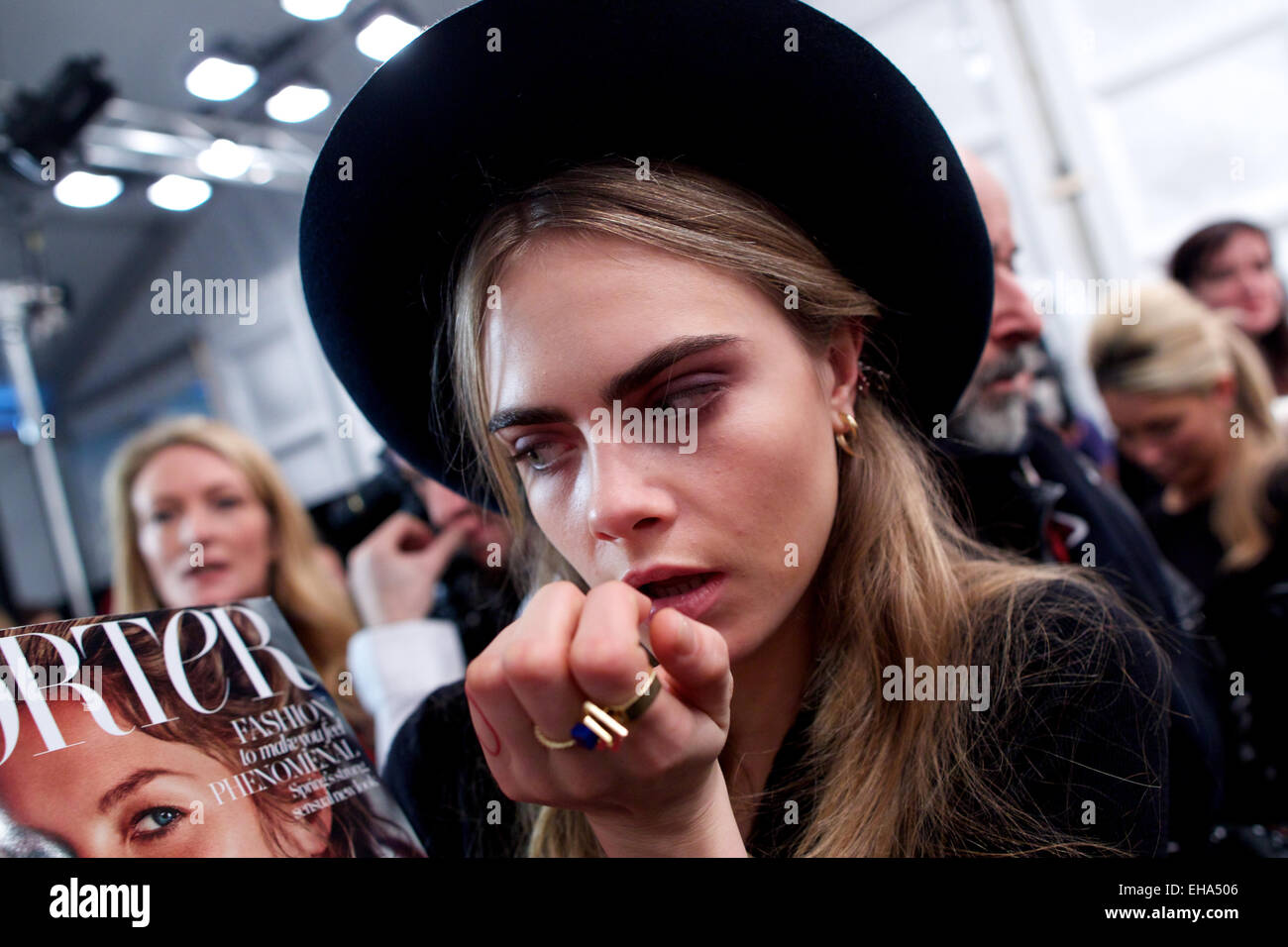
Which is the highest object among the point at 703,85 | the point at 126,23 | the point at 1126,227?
the point at 1126,227

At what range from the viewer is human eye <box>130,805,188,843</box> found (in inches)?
21.8

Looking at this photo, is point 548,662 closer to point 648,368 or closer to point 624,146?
point 648,368

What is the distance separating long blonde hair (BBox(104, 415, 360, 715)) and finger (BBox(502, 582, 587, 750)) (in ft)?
3.19

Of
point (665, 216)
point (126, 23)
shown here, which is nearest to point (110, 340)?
point (126, 23)

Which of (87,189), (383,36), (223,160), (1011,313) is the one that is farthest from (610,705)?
(223,160)

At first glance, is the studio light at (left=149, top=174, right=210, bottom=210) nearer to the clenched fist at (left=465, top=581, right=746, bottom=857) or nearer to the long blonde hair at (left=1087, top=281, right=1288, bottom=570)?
the clenched fist at (left=465, top=581, right=746, bottom=857)

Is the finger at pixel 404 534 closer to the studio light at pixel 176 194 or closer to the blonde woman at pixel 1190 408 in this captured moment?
the studio light at pixel 176 194

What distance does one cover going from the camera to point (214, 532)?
139 centimetres

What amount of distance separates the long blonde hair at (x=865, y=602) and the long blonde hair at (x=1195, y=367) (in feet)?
3.23

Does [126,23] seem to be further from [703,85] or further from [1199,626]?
[1199,626]

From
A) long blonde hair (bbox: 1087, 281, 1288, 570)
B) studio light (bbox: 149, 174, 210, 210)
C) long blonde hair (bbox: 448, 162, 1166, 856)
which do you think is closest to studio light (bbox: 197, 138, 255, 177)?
studio light (bbox: 149, 174, 210, 210)

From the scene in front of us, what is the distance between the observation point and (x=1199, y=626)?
1.20 m
